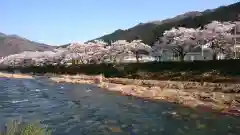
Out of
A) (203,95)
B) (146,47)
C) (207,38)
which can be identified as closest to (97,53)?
(146,47)

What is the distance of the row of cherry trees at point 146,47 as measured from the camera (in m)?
57.9

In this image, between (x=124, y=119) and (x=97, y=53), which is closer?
(x=124, y=119)

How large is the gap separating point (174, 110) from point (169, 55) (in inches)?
2439

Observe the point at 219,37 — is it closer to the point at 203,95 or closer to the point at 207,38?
the point at 207,38

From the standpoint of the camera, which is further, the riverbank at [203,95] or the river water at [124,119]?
the riverbank at [203,95]

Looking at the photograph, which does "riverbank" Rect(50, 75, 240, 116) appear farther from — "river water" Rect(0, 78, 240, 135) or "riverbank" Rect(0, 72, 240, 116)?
"river water" Rect(0, 78, 240, 135)

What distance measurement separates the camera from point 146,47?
9069 cm

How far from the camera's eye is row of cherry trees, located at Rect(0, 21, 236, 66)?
2278 inches

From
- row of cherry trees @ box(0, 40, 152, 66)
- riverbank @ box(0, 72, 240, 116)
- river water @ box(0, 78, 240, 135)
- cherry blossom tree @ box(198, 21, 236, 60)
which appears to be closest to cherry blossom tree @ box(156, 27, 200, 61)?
cherry blossom tree @ box(198, 21, 236, 60)

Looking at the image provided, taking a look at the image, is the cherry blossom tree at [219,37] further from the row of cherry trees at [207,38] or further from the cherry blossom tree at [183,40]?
the cherry blossom tree at [183,40]

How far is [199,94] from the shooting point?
118ft

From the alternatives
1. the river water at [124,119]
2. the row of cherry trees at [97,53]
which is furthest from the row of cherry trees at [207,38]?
the river water at [124,119]

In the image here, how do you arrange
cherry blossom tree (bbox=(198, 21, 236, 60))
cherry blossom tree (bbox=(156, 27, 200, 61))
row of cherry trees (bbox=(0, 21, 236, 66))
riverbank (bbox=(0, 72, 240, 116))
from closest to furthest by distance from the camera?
1. riverbank (bbox=(0, 72, 240, 116))
2. cherry blossom tree (bbox=(198, 21, 236, 60))
3. row of cherry trees (bbox=(0, 21, 236, 66))
4. cherry blossom tree (bbox=(156, 27, 200, 61))

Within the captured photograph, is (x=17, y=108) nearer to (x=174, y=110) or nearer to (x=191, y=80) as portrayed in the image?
(x=174, y=110)
